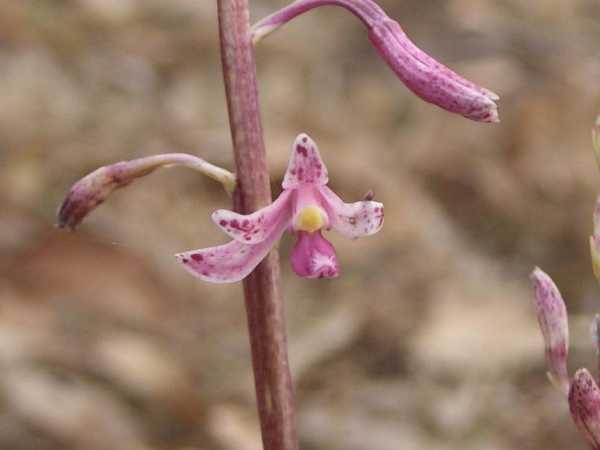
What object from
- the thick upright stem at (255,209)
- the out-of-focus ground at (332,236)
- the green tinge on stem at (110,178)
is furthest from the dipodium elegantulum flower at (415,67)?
the out-of-focus ground at (332,236)

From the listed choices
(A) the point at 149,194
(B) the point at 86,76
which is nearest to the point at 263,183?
(A) the point at 149,194

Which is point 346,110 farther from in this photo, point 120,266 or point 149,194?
point 120,266

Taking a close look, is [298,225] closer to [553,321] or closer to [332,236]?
[553,321]

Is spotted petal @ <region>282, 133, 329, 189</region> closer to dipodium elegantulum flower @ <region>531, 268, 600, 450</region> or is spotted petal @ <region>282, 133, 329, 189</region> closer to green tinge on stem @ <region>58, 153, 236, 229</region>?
green tinge on stem @ <region>58, 153, 236, 229</region>

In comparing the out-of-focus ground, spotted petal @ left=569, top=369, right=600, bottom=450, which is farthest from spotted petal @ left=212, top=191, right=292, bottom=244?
the out-of-focus ground

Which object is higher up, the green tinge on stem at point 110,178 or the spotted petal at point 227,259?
the green tinge on stem at point 110,178

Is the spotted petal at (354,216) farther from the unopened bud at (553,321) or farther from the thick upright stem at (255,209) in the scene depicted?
the unopened bud at (553,321)
